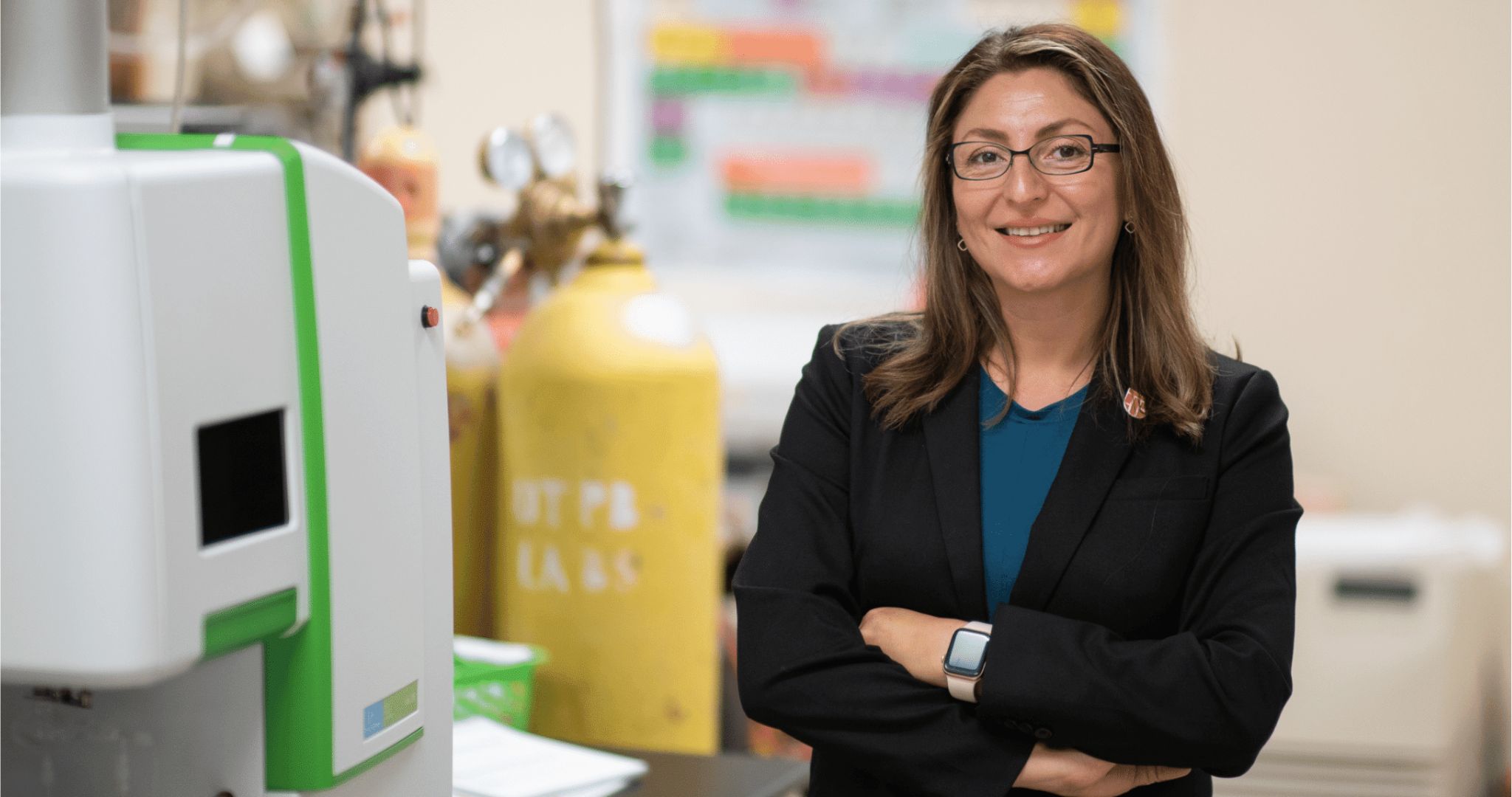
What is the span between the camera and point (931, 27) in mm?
3551

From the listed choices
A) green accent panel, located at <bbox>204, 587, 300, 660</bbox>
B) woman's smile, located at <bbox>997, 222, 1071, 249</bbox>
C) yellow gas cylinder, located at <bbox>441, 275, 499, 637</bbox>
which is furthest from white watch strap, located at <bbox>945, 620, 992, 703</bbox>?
yellow gas cylinder, located at <bbox>441, 275, 499, 637</bbox>

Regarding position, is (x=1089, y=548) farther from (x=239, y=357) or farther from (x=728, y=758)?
(x=239, y=357)

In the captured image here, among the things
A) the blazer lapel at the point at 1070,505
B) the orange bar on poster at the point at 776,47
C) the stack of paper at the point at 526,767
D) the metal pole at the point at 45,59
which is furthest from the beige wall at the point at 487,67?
the metal pole at the point at 45,59

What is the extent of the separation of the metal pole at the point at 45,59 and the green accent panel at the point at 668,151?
9.28ft

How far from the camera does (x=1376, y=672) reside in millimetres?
2850

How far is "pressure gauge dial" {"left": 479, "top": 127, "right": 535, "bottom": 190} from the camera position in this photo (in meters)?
2.06

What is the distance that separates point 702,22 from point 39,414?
305 centimetres

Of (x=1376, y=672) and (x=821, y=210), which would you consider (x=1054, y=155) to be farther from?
(x=821, y=210)

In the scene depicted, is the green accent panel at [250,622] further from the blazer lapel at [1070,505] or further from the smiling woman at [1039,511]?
the blazer lapel at [1070,505]

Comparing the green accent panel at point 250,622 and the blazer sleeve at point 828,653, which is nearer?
the green accent panel at point 250,622

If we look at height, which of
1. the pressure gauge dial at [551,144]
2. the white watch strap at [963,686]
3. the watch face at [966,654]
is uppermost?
the pressure gauge dial at [551,144]

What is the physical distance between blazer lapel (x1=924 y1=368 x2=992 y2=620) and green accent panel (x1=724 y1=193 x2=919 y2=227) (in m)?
2.36

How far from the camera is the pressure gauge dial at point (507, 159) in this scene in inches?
81.0

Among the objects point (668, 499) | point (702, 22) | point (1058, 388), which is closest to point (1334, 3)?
point (702, 22)
